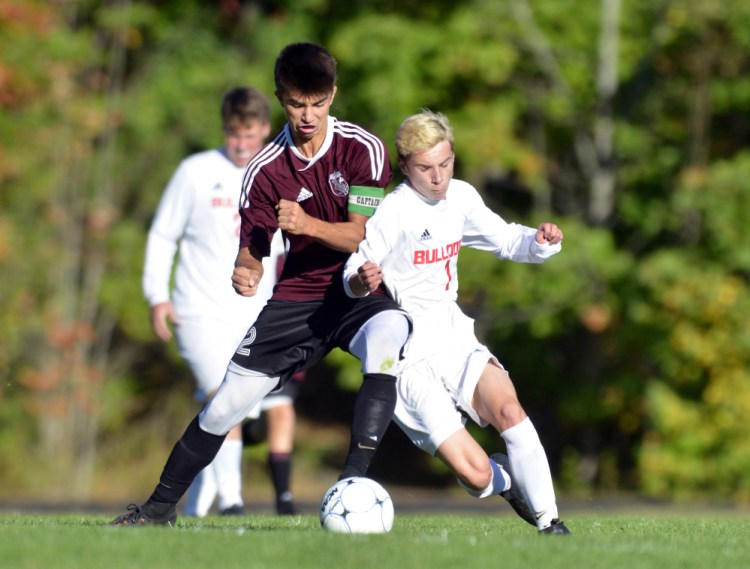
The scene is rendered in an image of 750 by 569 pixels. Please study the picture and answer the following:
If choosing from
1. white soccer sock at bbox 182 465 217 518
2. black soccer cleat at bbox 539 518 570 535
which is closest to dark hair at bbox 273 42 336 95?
black soccer cleat at bbox 539 518 570 535

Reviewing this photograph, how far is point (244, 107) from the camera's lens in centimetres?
855

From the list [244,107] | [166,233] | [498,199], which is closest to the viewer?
[244,107]

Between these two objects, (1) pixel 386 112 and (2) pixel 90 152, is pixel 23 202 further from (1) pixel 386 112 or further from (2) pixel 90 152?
(1) pixel 386 112

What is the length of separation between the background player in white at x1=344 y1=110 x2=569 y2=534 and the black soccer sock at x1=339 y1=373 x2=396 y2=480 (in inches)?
23.3

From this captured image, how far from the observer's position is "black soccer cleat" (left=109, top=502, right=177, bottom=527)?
6.41m

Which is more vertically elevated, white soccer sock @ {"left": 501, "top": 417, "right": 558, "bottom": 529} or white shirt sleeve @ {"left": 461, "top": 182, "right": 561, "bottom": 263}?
white shirt sleeve @ {"left": 461, "top": 182, "right": 561, "bottom": 263}

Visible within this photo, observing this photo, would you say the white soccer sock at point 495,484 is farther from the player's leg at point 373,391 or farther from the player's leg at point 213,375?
the player's leg at point 213,375

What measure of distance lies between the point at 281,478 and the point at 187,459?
2822mm

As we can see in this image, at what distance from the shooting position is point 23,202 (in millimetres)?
16969

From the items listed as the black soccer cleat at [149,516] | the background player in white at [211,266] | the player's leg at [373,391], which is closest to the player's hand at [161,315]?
the background player in white at [211,266]

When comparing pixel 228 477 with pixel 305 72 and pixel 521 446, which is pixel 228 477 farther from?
pixel 305 72

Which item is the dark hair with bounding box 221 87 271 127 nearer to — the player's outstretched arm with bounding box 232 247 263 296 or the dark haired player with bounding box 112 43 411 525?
the dark haired player with bounding box 112 43 411 525

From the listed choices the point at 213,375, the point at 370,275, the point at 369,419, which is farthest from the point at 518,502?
the point at 213,375

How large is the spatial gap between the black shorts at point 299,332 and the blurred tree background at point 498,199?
31.5ft
